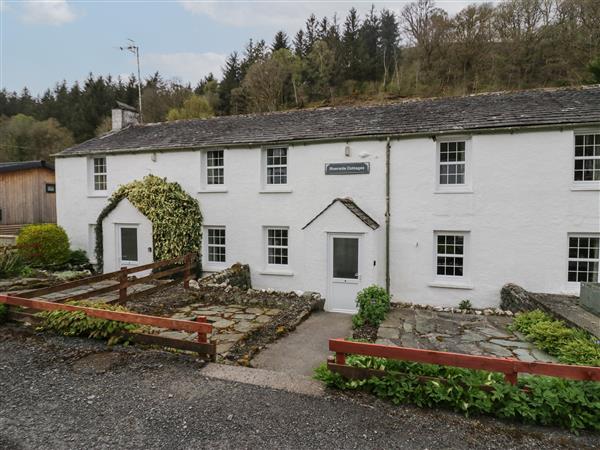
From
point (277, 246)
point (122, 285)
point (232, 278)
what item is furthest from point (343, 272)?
point (122, 285)

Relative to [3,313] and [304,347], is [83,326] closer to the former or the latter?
[3,313]

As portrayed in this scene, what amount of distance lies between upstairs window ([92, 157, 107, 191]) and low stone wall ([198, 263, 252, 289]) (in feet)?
24.7

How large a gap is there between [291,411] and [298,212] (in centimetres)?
869

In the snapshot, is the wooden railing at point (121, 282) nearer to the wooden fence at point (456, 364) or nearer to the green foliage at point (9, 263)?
the green foliage at point (9, 263)

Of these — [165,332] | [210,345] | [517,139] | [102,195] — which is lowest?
[165,332]

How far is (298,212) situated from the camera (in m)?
12.8

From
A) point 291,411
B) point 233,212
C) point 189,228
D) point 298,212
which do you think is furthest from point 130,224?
point 291,411

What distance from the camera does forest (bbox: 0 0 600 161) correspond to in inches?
1145

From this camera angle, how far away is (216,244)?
14102mm

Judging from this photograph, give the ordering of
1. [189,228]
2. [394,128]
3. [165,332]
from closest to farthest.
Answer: [165,332], [394,128], [189,228]

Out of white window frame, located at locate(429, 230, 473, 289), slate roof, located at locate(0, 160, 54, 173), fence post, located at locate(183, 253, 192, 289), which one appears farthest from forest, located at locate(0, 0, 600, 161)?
fence post, located at locate(183, 253, 192, 289)

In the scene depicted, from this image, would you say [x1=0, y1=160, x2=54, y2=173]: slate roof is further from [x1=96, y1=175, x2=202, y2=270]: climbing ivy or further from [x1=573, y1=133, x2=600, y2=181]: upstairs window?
[x1=573, y1=133, x2=600, y2=181]: upstairs window

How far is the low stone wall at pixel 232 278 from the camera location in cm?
1201

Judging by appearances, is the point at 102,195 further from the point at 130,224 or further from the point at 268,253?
the point at 268,253
